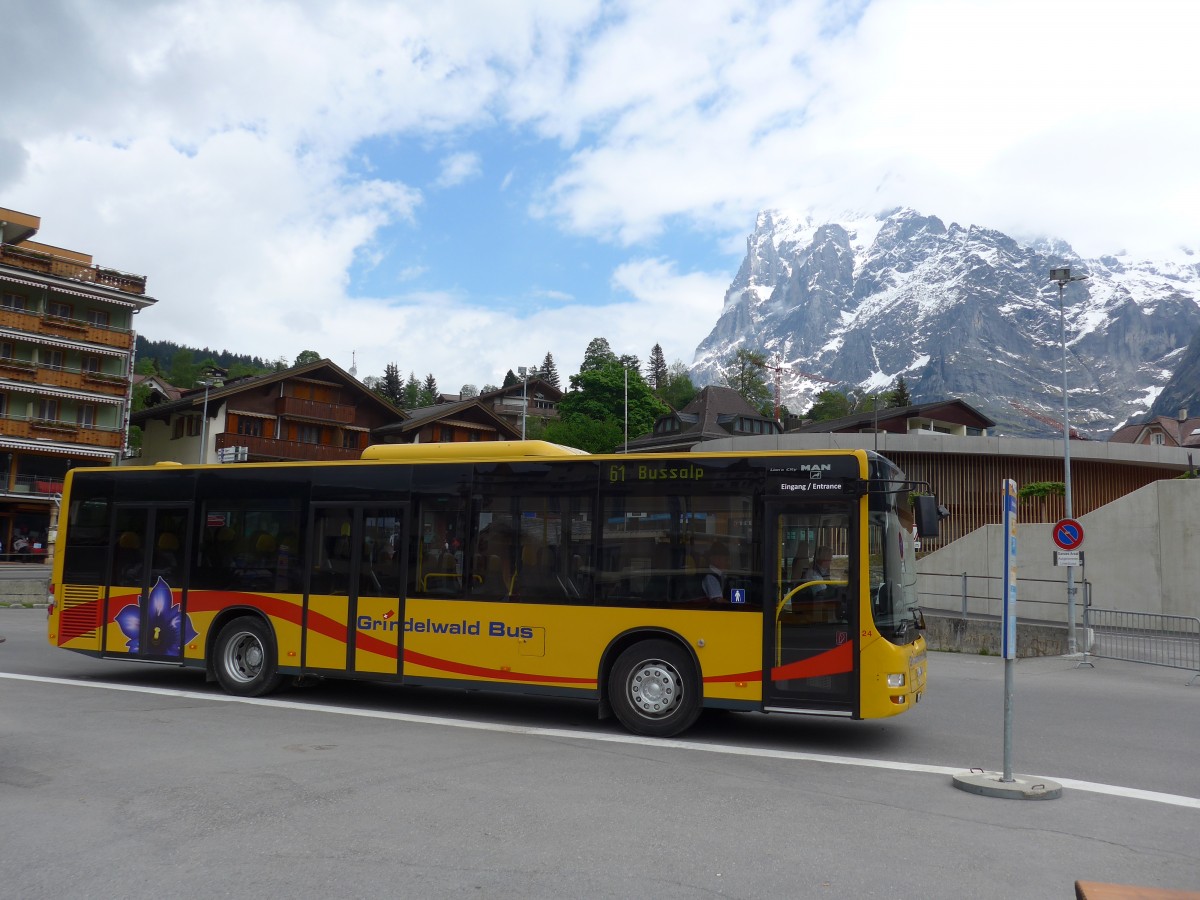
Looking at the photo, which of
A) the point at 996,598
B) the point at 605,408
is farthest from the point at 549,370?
the point at 996,598

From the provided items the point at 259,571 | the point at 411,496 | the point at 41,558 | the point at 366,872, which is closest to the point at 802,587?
the point at 411,496

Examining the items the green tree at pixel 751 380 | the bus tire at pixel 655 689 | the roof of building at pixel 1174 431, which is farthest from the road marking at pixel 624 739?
the green tree at pixel 751 380

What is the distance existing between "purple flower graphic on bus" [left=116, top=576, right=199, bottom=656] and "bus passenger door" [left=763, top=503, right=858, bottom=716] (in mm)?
7363

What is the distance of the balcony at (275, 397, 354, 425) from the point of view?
57.3 m

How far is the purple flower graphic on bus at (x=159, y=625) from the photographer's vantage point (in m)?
12.5

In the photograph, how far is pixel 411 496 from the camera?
11.4 meters

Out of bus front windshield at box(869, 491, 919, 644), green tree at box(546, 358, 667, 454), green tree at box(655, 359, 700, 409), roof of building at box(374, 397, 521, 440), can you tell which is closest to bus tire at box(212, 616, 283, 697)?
bus front windshield at box(869, 491, 919, 644)

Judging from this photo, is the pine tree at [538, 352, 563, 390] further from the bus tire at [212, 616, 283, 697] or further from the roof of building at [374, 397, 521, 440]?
the bus tire at [212, 616, 283, 697]

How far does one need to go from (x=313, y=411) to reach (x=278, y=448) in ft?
9.64

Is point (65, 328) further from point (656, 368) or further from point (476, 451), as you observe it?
Answer: point (656, 368)

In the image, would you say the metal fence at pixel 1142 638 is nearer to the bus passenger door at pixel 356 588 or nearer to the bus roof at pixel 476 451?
the bus roof at pixel 476 451

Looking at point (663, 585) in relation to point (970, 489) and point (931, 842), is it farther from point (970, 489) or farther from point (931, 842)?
point (970, 489)

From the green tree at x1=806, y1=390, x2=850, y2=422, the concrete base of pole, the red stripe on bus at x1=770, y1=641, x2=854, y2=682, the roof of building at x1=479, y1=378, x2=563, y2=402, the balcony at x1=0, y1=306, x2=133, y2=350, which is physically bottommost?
the concrete base of pole

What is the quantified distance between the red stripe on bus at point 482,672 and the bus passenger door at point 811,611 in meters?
1.95
